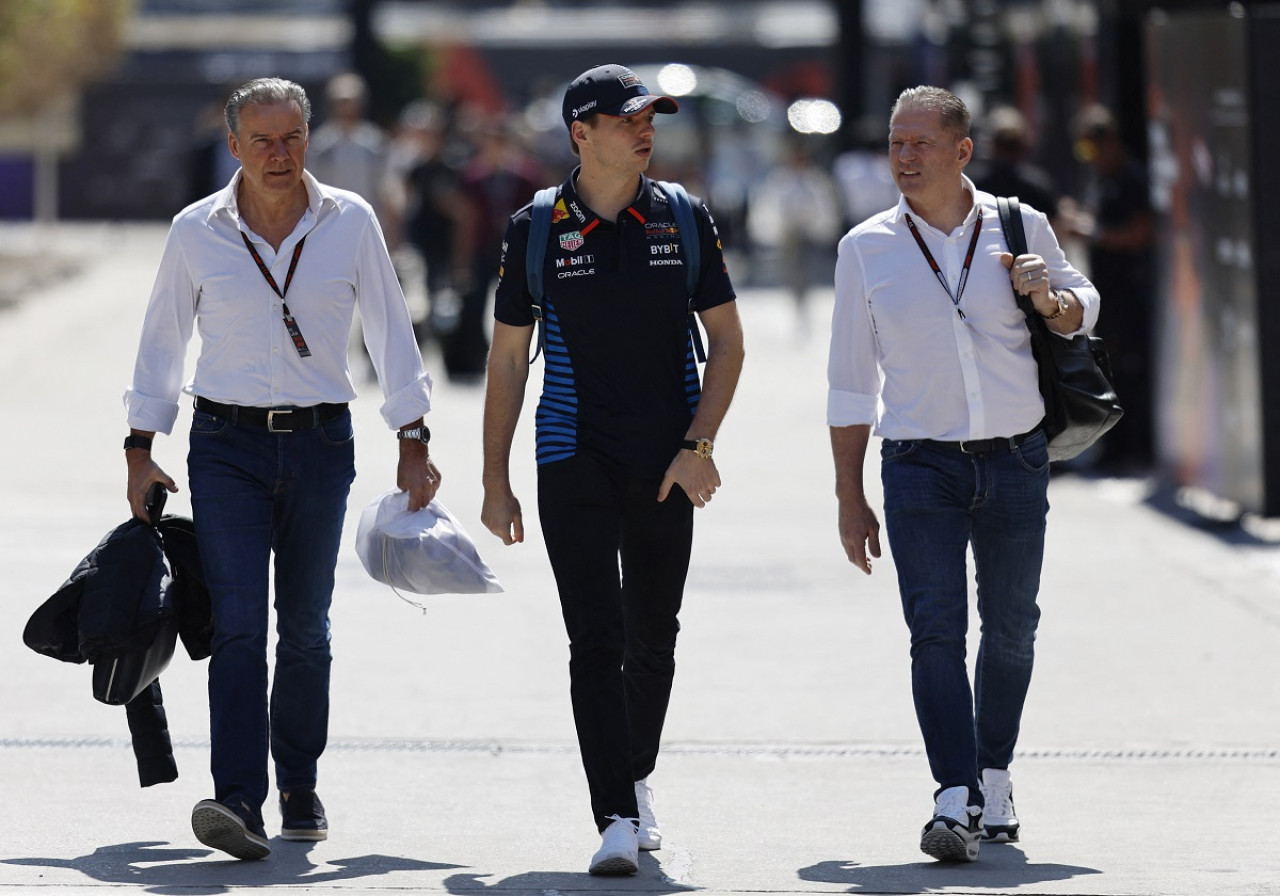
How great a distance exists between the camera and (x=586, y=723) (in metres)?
5.42

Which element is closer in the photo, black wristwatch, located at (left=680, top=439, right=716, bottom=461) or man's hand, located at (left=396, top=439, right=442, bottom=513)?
black wristwatch, located at (left=680, top=439, right=716, bottom=461)

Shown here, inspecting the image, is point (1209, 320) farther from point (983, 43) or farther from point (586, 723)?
point (983, 43)

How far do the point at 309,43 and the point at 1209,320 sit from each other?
134 feet

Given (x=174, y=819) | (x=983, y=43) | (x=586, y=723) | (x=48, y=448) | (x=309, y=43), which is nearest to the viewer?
(x=586, y=723)

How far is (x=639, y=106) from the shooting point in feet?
17.6

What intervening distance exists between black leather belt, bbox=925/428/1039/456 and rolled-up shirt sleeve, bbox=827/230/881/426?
19cm

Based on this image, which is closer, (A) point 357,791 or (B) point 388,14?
(A) point 357,791

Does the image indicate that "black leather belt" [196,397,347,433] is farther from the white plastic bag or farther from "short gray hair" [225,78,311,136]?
"short gray hair" [225,78,311,136]

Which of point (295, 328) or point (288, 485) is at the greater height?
point (295, 328)

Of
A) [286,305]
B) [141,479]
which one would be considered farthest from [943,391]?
[141,479]

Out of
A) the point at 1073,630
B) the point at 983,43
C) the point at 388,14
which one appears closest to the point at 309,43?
the point at 388,14

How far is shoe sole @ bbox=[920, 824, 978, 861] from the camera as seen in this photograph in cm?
536

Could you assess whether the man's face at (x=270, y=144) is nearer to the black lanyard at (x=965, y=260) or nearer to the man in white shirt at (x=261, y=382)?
the man in white shirt at (x=261, y=382)

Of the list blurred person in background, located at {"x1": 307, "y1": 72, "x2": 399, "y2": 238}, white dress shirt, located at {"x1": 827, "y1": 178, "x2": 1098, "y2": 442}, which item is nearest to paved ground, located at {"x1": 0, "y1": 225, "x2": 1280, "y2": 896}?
white dress shirt, located at {"x1": 827, "y1": 178, "x2": 1098, "y2": 442}
